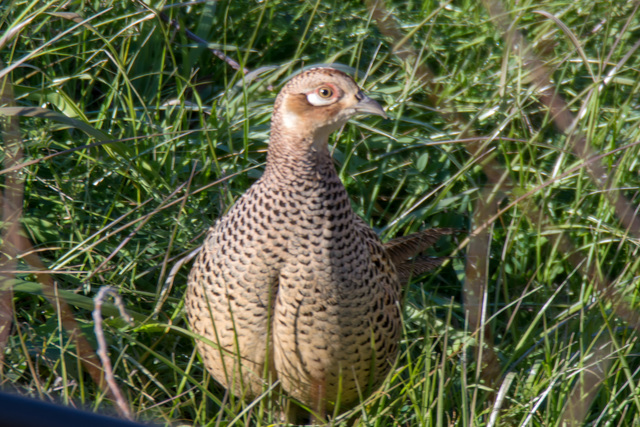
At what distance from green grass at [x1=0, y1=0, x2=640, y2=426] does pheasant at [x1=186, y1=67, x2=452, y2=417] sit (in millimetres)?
191

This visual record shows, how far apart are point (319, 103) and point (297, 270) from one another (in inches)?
19.8

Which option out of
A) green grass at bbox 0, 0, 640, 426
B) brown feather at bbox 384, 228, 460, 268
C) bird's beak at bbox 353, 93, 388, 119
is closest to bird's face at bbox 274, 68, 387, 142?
bird's beak at bbox 353, 93, 388, 119

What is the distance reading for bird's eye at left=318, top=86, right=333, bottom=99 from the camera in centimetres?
228

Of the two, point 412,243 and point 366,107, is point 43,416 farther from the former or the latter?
point 412,243

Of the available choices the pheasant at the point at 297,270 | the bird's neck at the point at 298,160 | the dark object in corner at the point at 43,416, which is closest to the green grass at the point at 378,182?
the pheasant at the point at 297,270

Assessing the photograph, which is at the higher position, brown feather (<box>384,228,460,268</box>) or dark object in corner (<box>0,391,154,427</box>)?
dark object in corner (<box>0,391,154,427</box>)

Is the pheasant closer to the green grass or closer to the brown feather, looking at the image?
the green grass

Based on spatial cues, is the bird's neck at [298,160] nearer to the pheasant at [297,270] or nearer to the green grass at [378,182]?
the pheasant at [297,270]

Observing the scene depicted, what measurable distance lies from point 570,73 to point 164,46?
6.64 ft

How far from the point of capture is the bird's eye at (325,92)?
228 centimetres

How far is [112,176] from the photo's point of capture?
3.25 m

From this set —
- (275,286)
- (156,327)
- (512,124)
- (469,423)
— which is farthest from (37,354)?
(512,124)

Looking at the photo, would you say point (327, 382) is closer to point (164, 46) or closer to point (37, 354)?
point (37, 354)

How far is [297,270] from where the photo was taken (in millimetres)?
2250
